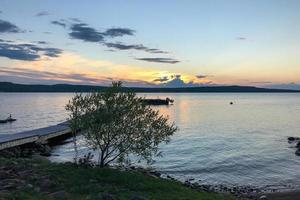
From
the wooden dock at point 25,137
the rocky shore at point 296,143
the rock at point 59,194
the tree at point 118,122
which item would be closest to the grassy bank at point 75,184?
the rock at point 59,194

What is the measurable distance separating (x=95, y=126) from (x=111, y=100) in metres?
2.29

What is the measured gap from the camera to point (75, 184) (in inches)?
968

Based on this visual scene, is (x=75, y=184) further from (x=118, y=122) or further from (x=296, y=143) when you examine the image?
(x=296, y=143)

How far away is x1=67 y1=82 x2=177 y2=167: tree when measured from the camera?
101ft

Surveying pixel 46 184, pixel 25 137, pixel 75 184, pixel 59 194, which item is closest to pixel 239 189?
pixel 75 184

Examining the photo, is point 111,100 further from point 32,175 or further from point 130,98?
point 32,175

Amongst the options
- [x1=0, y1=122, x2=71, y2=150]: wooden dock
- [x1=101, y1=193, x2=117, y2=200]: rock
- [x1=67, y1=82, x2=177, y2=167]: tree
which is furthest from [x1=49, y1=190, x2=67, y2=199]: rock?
[x1=0, y1=122, x2=71, y2=150]: wooden dock

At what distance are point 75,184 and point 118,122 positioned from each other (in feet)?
24.0

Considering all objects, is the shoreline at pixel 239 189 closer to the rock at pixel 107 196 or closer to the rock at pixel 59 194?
the rock at pixel 59 194

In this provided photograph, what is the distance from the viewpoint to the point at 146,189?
25.4 m

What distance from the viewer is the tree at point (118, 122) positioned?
1210 inches

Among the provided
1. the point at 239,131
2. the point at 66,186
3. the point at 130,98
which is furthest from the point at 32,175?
the point at 239,131

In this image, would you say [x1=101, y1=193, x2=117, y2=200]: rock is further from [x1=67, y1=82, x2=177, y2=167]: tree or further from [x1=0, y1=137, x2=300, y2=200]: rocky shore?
[x1=67, y1=82, x2=177, y2=167]: tree

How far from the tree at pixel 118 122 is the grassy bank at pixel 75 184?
9.61ft
